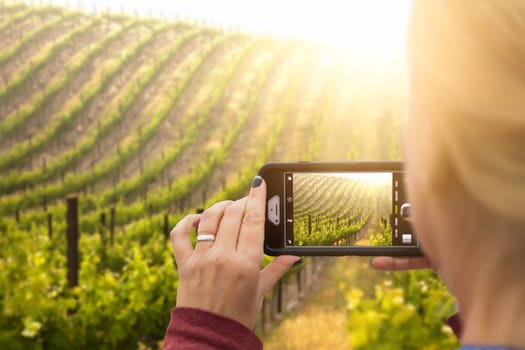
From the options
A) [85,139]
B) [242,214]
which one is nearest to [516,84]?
[242,214]

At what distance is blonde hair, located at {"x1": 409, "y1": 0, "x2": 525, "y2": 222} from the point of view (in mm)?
444

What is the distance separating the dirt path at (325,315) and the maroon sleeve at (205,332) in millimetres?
5861

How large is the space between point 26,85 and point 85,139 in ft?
12.1

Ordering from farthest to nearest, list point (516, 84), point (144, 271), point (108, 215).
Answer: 1. point (108, 215)
2. point (144, 271)
3. point (516, 84)

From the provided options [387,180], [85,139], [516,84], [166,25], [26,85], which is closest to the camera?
[516,84]

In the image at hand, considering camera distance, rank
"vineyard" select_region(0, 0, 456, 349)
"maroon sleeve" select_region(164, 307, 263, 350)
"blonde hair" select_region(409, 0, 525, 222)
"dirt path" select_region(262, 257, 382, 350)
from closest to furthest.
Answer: "blonde hair" select_region(409, 0, 525, 222) → "maroon sleeve" select_region(164, 307, 263, 350) → "dirt path" select_region(262, 257, 382, 350) → "vineyard" select_region(0, 0, 456, 349)

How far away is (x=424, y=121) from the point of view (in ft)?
1.61

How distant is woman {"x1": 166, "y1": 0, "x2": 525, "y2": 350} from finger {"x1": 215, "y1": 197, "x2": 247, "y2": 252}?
1.30 feet

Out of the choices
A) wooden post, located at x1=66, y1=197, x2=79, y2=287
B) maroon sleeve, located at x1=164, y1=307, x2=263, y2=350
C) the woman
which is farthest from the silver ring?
wooden post, located at x1=66, y1=197, x2=79, y2=287

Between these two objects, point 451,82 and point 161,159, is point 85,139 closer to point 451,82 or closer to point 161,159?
point 161,159

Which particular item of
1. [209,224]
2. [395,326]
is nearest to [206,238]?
[209,224]

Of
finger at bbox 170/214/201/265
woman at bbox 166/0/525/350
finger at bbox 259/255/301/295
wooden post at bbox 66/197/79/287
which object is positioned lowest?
wooden post at bbox 66/197/79/287

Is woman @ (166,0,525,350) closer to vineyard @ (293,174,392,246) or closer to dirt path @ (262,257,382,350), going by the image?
vineyard @ (293,174,392,246)

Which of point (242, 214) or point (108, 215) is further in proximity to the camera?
point (108, 215)
